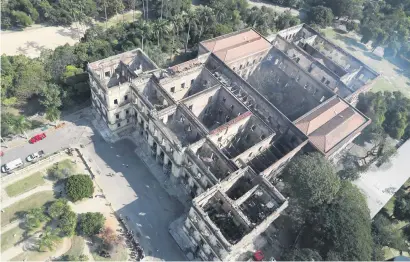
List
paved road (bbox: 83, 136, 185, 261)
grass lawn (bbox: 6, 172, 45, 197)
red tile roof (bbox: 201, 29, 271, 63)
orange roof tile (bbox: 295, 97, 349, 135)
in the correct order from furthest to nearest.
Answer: red tile roof (bbox: 201, 29, 271, 63) → orange roof tile (bbox: 295, 97, 349, 135) → grass lawn (bbox: 6, 172, 45, 197) → paved road (bbox: 83, 136, 185, 261)

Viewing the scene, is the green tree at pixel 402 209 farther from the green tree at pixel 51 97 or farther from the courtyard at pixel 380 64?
the green tree at pixel 51 97

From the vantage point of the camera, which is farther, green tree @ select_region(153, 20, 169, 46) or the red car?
green tree @ select_region(153, 20, 169, 46)

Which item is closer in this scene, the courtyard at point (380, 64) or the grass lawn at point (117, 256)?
the grass lawn at point (117, 256)

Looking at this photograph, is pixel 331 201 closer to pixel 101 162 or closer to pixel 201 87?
pixel 201 87

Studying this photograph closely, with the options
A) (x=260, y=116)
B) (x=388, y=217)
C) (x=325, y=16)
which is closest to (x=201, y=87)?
(x=260, y=116)

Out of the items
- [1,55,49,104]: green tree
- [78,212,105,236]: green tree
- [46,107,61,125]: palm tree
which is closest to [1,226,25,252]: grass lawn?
[78,212,105,236]: green tree

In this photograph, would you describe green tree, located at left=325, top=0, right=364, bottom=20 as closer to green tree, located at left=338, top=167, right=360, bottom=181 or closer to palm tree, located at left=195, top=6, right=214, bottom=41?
palm tree, located at left=195, top=6, right=214, bottom=41

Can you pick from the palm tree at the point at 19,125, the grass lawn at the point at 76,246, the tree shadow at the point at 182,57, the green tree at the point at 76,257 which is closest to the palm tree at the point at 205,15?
the tree shadow at the point at 182,57
